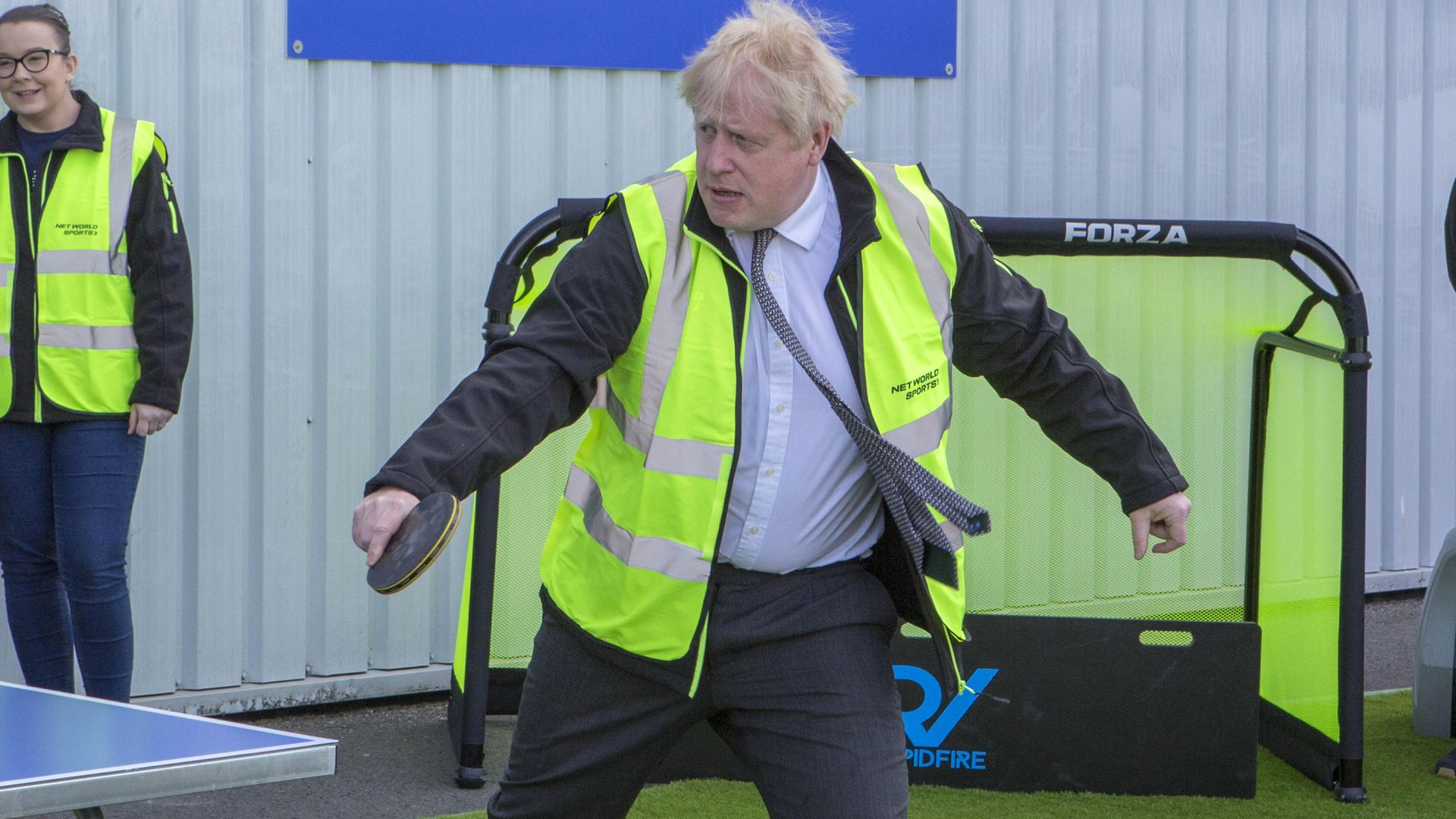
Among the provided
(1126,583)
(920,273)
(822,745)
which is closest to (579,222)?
(920,273)

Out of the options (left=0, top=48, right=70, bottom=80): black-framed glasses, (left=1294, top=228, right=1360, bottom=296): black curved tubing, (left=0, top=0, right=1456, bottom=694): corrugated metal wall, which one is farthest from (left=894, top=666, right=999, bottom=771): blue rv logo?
(left=0, top=48, right=70, bottom=80): black-framed glasses

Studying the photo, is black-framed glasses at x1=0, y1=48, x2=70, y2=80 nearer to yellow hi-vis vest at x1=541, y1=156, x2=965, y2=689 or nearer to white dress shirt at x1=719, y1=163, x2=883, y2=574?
yellow hi-vis vest at x1=541, y1=156, x2=965, y2=689

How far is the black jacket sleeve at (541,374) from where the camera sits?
6.90 ft

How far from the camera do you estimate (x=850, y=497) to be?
2.53 metres

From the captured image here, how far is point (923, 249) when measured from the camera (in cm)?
255

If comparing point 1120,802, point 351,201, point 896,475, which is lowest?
point 1120,802

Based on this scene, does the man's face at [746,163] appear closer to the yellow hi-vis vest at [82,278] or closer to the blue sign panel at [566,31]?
the yellow hi-vis vest at [82,278]

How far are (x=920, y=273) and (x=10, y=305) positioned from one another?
2777 millimetres

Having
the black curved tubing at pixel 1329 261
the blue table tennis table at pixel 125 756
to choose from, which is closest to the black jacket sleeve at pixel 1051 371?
the blue table tennis table at pixel 125 756

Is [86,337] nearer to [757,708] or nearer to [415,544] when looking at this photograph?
[757,708]

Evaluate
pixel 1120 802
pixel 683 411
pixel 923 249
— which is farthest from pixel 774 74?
pixel 1120 802

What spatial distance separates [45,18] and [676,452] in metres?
2.66

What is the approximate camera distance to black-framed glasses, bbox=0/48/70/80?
4098 mm

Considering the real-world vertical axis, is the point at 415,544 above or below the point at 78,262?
below
